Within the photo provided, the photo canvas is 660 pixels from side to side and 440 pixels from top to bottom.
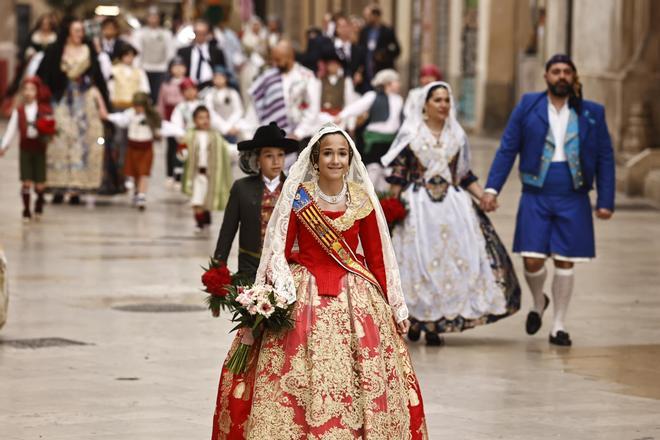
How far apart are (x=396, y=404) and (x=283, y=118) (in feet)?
40.9

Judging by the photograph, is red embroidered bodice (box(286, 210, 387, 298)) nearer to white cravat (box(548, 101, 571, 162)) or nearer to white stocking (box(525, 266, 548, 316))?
white cravat (box(548, 101, 571, 162))

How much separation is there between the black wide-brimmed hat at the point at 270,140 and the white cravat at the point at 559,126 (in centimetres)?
316

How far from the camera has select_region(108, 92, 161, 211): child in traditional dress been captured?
22.4 m

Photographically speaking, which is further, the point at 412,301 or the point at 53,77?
the point at 53,77

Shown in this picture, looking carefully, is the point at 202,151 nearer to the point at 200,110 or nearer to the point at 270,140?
the point at 200,110

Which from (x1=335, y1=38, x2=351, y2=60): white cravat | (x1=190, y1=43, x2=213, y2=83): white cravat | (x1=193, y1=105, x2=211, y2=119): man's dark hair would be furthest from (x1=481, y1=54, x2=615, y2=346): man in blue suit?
(x1=335, y1=38, x2=351, y2=60): white cravat

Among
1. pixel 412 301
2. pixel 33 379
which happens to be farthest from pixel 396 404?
pixel 412 301

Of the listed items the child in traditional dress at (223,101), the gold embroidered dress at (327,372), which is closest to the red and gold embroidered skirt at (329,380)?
the gold embroidered dress at (327,372)

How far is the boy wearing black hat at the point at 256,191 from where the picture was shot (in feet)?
32.5

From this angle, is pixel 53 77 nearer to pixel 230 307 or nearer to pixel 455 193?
pixel 455 193

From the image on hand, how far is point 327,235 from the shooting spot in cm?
815

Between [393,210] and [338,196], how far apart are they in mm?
4064

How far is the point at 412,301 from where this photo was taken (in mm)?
12516

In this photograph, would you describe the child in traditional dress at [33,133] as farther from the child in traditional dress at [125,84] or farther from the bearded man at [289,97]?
the child in traditional dress at [125,84]
